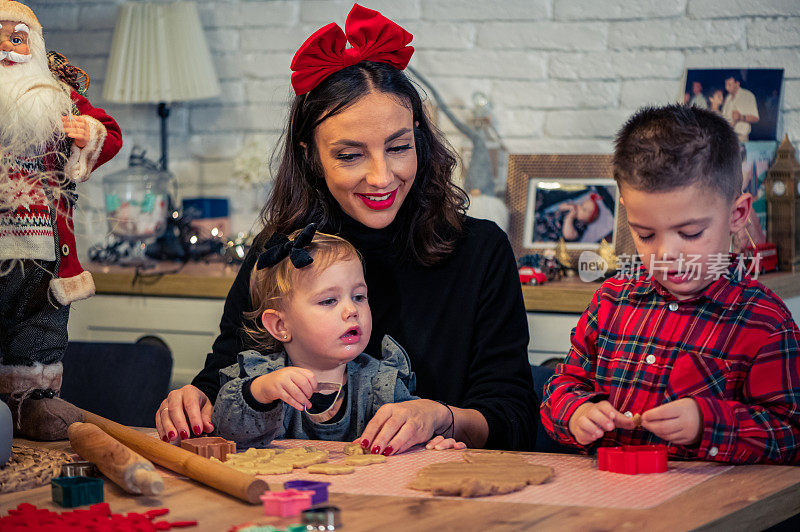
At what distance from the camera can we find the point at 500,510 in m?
0.97

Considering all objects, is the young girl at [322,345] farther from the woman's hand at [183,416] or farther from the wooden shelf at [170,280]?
the wooden shelf at [170,280]

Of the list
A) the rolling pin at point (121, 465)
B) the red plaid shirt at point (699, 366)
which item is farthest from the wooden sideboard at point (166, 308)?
the rolling pin at point (121, 465)

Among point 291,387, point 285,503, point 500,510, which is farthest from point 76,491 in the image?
point 500,510

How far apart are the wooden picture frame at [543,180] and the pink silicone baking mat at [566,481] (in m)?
1.41

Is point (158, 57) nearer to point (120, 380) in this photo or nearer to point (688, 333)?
point (120, 380)

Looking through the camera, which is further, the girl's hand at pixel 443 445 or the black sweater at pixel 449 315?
the black sweater at pixel 449 315

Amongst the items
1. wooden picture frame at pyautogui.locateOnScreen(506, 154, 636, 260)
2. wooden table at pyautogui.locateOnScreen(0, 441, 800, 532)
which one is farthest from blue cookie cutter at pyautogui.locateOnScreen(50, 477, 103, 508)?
wooden picture frame at pyautogui.locateOnScreen(506, 154, 636, 260)

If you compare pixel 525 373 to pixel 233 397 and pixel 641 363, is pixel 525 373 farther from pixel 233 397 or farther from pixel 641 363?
pixel 233 397

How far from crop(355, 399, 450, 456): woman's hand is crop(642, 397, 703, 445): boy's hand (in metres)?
0.30

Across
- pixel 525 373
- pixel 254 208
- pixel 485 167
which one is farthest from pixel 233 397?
pixel 254 208

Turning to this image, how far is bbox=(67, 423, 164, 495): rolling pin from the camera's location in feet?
3.36

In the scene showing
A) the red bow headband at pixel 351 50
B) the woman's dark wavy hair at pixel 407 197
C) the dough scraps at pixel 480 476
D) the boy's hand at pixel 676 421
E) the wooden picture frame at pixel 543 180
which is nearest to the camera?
the dough scraps at pixel 480 476

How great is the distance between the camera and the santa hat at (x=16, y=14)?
54.6 inches

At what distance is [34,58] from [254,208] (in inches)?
63.7
